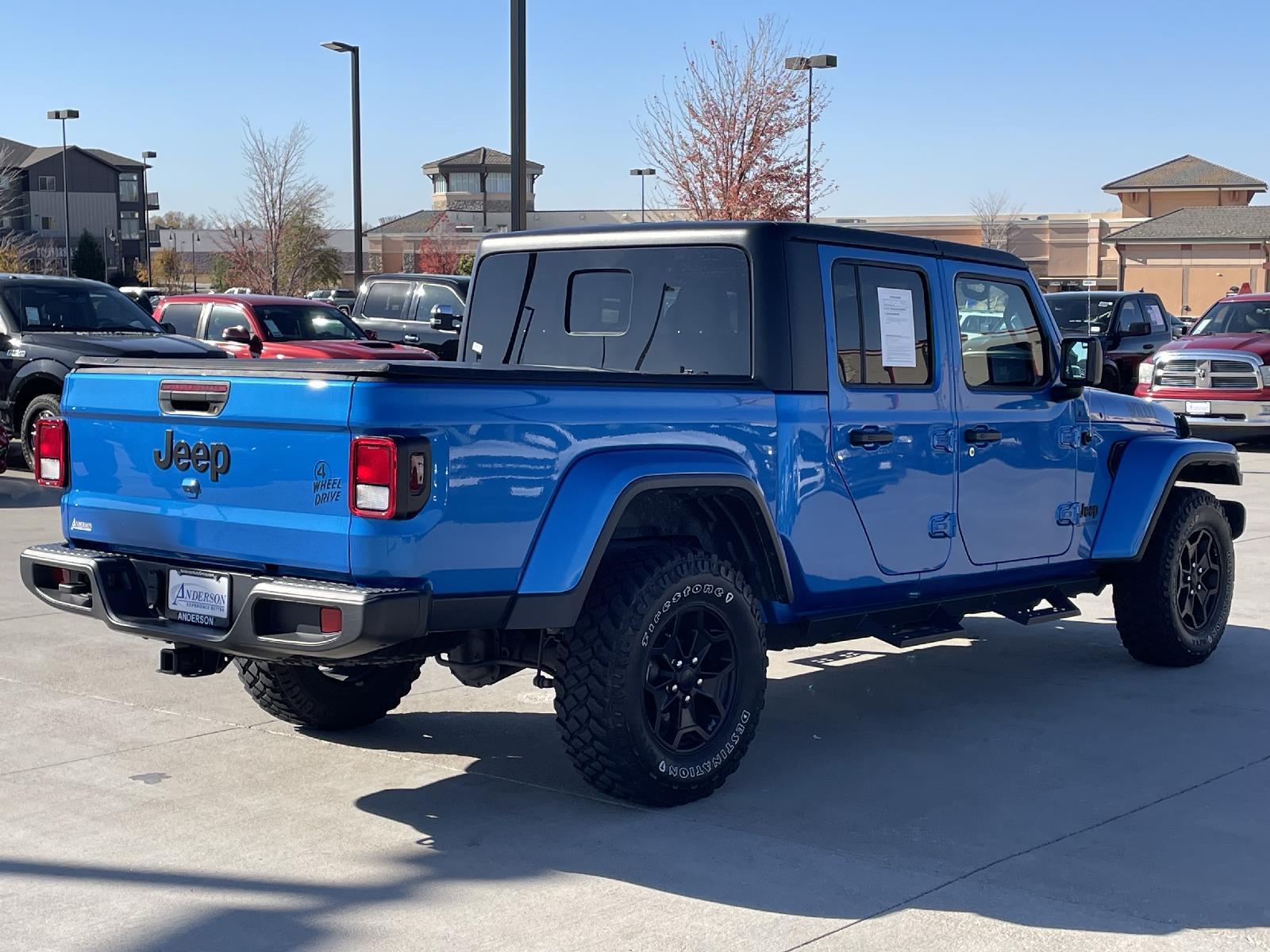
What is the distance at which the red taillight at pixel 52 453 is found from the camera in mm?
5520

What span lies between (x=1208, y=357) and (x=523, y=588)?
16242 millimetres

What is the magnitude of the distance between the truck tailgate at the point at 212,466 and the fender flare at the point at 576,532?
2.07ft

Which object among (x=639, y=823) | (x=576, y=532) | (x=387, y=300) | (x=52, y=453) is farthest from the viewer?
(x=387, y=300)

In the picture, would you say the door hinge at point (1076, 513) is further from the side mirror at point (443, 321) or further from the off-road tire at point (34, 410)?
the off-road tire at point (34, 410)

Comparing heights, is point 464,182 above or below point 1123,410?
above

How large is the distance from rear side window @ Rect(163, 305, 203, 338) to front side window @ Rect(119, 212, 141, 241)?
85.3 meters

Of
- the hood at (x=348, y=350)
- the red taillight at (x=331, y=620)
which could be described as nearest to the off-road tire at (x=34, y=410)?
the hood at (x=348, y=350)

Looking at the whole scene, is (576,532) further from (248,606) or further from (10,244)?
(10,244)

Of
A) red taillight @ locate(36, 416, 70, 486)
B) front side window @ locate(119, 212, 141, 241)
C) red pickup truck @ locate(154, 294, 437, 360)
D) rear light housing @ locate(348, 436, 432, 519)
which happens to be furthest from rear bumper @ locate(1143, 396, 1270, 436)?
front side window @ locate(119, 212, 141, 241)

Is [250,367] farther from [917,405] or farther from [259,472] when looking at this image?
[917,405]

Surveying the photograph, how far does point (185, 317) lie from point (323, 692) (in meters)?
13.9

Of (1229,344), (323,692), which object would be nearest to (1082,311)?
(1229,344)

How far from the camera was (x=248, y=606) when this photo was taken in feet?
15.4

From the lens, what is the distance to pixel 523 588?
15.8 ft
